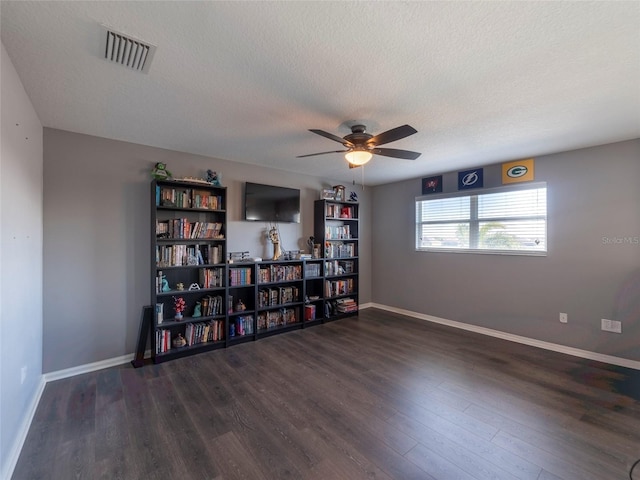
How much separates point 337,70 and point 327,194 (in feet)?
9.86

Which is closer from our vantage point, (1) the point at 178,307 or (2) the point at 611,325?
(2) the point at 611,325

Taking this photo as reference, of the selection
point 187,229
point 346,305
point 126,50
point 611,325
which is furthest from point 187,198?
point 611,325

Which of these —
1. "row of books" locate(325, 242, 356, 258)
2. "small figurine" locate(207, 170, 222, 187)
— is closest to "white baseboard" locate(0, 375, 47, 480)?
"small figurine" locate(207, 170, 222, 187)

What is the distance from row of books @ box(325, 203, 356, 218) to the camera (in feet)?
16.2

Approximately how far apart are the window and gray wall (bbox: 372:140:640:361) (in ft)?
0.44

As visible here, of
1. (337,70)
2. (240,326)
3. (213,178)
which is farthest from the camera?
(240,326)

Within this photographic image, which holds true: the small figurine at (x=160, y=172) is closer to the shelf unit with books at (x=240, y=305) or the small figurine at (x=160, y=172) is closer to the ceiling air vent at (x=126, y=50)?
the shelf unit with books at (x=240, y=305)

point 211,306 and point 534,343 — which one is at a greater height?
point 211,306

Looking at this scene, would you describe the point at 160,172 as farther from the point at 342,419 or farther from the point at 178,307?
the point at 342,419

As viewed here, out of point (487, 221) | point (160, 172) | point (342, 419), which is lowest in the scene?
point (342, 419)

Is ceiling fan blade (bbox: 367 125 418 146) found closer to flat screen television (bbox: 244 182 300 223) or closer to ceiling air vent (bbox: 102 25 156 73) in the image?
ceiling air vent (bbox: 102 25 156 73)

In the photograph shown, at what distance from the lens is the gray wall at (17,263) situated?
1624mm

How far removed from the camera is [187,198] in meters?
3.39

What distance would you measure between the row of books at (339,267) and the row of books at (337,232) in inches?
17.7
